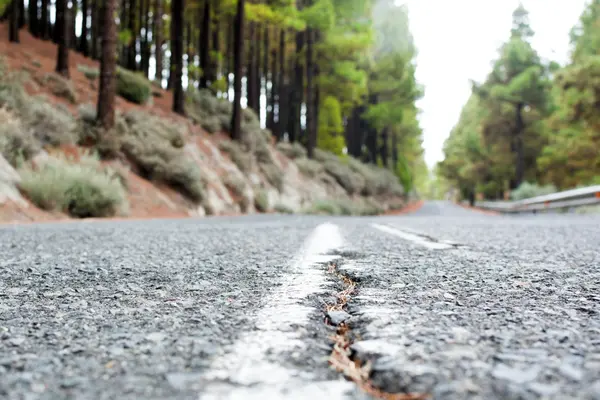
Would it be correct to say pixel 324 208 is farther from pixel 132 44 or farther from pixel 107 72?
pixel 132 44

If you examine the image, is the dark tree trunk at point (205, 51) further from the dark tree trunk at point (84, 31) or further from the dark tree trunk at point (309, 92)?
the dark tree trunk at point (84, 31)

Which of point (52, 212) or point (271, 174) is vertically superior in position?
point (271, 174)

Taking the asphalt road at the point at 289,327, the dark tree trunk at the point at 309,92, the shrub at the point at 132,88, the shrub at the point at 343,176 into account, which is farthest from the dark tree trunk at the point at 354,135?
the asphalt road at the point at 289,327

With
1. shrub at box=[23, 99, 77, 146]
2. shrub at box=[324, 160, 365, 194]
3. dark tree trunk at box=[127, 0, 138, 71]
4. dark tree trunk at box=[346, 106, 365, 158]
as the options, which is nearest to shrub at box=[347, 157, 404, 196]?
dark tree trunk at box=[346, 106, 365, 158]

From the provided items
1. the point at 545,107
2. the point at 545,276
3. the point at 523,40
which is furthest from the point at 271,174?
the point at 523,40

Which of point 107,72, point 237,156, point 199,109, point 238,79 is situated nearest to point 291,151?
point 199,109

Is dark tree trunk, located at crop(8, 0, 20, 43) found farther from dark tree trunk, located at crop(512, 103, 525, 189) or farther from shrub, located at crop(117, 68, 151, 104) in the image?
dark tree trunk, located at crop(512, 103, 525, 189)

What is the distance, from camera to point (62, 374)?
A: 1221 millimetres

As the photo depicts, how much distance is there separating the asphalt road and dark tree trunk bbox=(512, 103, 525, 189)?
34.8 metres

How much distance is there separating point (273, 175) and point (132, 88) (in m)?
6.15

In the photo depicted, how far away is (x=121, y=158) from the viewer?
1256 centimetres

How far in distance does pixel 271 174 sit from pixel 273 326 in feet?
62.1

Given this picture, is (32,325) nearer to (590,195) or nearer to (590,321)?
(590,321)

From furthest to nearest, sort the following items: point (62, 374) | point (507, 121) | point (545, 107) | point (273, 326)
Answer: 1. point (507, 121)
2. point (545, 107)
3. point (273, 326)
4. point (62, 374)
